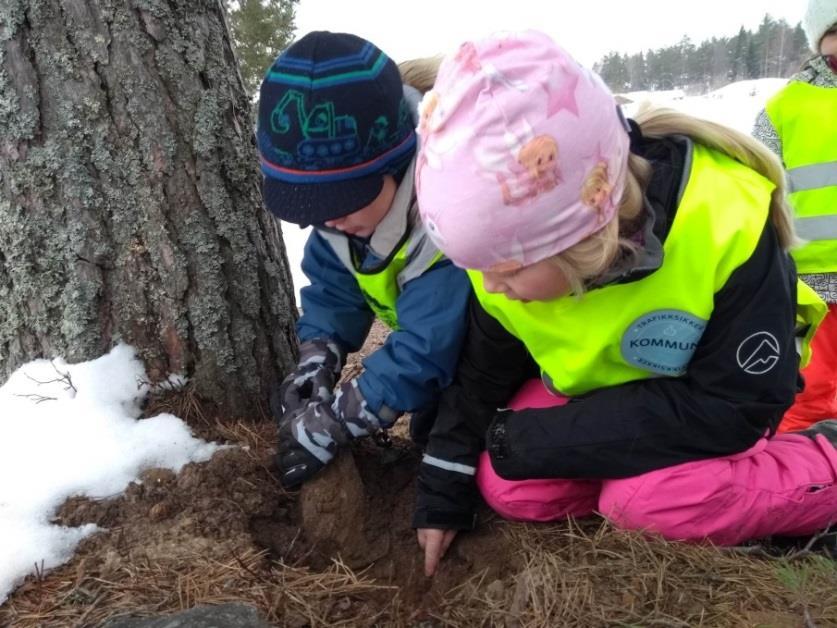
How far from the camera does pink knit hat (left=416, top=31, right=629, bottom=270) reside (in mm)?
1247

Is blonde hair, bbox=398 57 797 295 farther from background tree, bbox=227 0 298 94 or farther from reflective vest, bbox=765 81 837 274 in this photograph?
background tree, bbox=227 0 298 94

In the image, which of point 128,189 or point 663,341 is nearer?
point 663,341

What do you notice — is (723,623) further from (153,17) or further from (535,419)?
(153,17)

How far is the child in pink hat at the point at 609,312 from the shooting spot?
1.28m

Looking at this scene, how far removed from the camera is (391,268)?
78.6 inches

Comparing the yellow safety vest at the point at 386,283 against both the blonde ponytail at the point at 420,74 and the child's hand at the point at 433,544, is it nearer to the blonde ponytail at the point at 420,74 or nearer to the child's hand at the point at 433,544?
the blonde ponytail at the point at 420,74

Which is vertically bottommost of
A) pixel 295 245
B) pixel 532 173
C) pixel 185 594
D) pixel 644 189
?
pixel 295 245

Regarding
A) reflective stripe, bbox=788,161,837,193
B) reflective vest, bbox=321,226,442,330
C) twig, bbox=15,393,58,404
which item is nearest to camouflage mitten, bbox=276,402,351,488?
reflective vest, bbox=321,226,442,330

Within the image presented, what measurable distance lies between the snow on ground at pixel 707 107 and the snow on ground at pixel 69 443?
1155 millimetres

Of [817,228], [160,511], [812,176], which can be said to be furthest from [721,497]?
[812,176]

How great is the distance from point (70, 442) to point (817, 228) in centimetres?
293

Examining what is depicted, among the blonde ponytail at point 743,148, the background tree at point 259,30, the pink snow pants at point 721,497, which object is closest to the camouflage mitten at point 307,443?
the pink snow pants at point 721,497

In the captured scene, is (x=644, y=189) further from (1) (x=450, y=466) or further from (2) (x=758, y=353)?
(1) (x=450, y=466)

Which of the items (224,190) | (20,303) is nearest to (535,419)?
(224,190)
